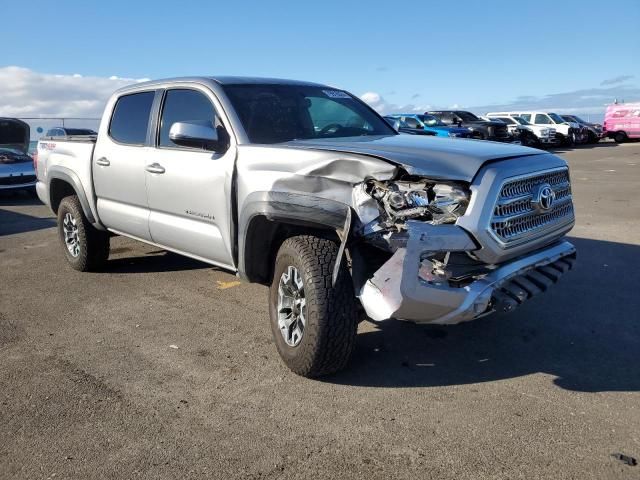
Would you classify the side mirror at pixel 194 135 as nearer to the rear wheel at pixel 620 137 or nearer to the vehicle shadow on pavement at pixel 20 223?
the vehicle shadow on pavement at pixel 20 223

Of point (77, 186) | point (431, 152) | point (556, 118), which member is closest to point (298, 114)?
point (431, 152)

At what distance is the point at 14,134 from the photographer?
53.4 ft

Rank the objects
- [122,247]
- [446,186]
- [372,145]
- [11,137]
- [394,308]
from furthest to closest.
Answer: [11,137] → [122,247] → [372,145] → [446,186] → [394,308]

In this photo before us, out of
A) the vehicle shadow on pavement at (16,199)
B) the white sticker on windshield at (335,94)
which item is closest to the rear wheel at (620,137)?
the vehicle shadow on pavement at (16,199)

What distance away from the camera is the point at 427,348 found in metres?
4.28

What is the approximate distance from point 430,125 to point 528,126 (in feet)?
26.0

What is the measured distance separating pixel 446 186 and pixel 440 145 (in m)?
0.60

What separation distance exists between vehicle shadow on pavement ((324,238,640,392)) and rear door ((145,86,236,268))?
53.4 inches

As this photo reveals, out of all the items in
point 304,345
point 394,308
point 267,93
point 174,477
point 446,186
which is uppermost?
point 267,93

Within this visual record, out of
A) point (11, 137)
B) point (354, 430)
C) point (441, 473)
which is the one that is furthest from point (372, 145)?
point (11, 137)

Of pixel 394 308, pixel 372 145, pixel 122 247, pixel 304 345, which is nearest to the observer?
pixel 394 308

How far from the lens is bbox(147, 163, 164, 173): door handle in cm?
500

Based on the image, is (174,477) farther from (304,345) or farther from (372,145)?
(372,145)

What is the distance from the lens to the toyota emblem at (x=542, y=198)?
145 inches
